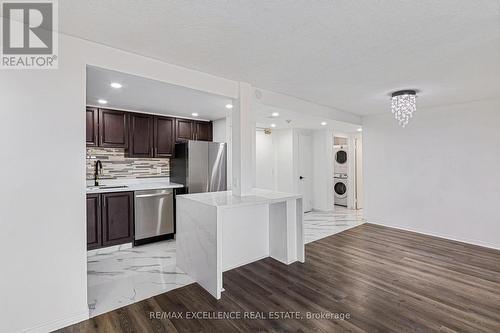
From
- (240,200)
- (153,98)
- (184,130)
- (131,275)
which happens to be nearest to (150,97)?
(153,98)

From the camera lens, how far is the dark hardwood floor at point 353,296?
2.06 meters

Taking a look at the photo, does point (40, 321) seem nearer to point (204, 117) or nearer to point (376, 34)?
point (376, 34)

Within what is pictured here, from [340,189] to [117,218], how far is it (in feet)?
19.4

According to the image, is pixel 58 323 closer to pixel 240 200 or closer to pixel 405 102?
pixel 240 200

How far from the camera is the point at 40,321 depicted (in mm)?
1907

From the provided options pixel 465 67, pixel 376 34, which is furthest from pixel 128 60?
pixel 465 67

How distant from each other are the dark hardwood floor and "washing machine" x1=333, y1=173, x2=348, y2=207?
3528mm

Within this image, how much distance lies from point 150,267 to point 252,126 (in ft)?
7.27

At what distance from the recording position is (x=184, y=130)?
4.98 meters

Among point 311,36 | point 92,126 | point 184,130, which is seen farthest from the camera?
point 184,130

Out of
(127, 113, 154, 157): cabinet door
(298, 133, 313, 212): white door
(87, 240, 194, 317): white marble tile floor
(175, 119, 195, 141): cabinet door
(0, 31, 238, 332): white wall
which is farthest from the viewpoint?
(298, 133, 313, 212): white door

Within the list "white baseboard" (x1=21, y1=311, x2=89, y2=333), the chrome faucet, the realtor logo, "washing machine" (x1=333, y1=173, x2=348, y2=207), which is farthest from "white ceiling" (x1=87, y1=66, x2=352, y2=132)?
"washing machine" (x1=333, y1=173, x2=348, y2=207)

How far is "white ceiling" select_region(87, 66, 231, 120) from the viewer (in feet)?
8.92

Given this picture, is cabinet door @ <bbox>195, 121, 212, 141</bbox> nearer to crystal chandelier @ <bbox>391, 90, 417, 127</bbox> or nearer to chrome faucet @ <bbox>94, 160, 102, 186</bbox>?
chrome faucet @ <bbox>94, 160, 102, 186</bbox>
